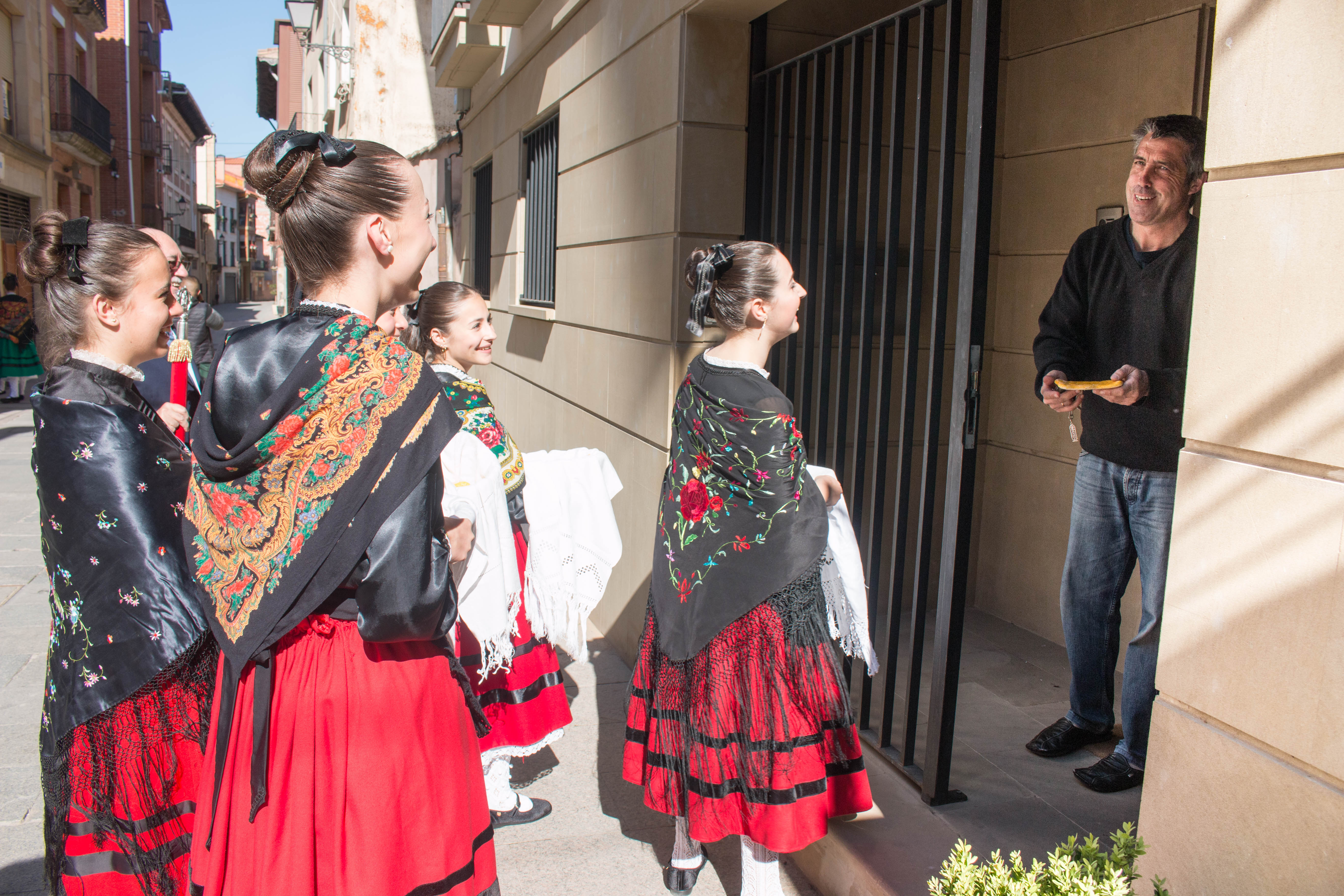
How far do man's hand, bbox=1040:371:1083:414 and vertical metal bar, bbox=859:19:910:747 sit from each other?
510 mm

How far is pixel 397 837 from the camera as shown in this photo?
5.39 feet

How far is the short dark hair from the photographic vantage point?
274 centimetres

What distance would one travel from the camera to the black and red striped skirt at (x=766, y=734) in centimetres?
244

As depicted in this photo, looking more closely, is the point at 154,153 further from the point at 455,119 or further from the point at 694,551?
the point at 694,551

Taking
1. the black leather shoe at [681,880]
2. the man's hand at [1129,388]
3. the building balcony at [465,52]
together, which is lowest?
the black leather shoe at [681,880]

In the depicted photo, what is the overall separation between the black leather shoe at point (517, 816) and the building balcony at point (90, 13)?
25.9 m

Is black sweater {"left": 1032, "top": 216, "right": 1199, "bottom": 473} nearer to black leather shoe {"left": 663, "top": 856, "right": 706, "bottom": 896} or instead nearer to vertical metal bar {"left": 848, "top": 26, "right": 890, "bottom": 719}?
vertical metal bar {"left": 848, "top": 26, "right": 890, "bottom": 719}

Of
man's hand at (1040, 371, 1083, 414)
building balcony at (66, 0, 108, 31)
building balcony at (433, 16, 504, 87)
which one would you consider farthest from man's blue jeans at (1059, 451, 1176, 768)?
building balcony at (66, 0, 108, 31)

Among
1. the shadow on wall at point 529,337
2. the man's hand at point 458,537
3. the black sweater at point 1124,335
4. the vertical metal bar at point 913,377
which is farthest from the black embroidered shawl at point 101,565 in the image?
the shadow on wall at point 529,337

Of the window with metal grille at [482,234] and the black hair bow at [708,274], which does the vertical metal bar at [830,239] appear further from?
the window with metal grille at [482,234]

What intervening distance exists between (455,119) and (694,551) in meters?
12.6

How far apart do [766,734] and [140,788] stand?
151 centimetres

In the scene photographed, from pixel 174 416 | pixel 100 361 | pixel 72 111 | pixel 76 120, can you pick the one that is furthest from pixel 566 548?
pixel 72 111

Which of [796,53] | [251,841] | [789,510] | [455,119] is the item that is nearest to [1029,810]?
[789,510]
